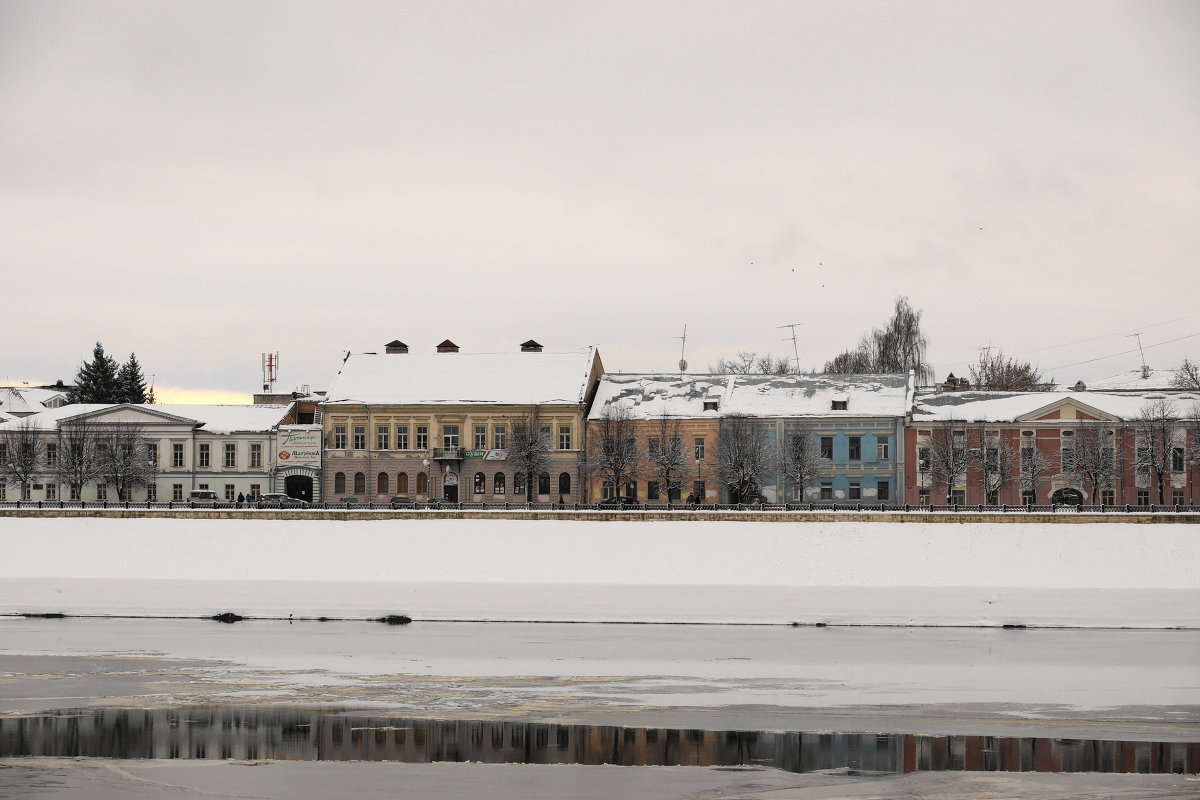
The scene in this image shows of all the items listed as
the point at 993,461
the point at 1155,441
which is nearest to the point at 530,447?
the point at 993,461

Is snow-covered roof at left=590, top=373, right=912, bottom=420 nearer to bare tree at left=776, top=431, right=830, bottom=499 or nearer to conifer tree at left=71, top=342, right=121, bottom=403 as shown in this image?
bare tree at left=776, top=431, right=830, bottom=499

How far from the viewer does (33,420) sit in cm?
8269

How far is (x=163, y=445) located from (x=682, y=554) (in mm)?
43229

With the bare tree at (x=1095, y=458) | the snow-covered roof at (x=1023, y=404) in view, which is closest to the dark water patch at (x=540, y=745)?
the bare tree at (x=1095, y=458)

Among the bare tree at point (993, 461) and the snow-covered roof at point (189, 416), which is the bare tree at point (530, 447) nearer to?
the snow-covered roof at point (189, 416)

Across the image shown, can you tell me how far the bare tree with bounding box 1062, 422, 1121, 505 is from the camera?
72750 mm

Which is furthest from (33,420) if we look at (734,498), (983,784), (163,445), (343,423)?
(983,784)

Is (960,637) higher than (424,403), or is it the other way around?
(424,403)

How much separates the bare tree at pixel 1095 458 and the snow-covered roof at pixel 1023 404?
1074 millimetres

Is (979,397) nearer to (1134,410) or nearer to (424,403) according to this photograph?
(1134,410)

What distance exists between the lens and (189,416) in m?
82.4

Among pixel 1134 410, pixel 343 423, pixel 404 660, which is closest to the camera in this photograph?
pixel 404 660

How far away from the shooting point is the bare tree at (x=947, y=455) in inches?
2908

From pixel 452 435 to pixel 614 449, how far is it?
10.2 m
